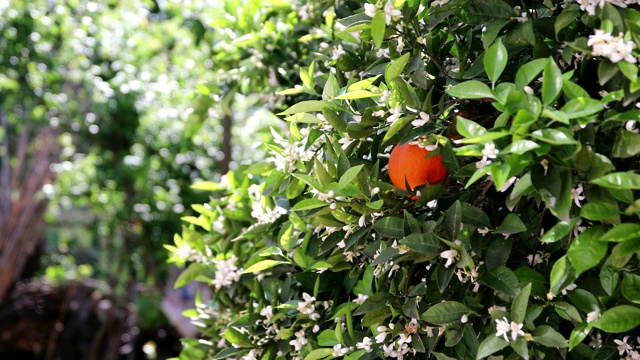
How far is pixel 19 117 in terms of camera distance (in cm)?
565

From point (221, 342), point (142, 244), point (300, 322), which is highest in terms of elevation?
point (300, 322)

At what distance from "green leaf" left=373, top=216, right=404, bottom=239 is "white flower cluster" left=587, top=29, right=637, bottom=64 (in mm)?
366

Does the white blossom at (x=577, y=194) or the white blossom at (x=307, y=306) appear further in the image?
the white blossom at (x=307, y=306)

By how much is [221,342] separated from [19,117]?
463 cm

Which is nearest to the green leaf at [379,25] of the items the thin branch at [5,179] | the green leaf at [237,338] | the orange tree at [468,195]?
the orange tree at [468,195]

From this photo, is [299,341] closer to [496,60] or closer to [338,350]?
[338,350]

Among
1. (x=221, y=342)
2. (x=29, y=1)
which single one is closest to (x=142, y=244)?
(x=29, y=1)

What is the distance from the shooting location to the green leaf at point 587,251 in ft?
2.97

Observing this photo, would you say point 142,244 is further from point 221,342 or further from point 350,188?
point 350,188

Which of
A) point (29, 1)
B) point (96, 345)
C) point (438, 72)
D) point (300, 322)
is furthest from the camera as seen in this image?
point (96, 345)

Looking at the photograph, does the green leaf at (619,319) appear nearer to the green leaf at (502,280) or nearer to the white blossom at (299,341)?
the green leaf at (502,280)

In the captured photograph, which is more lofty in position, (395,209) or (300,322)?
(395,209)

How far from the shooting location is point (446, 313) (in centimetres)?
108

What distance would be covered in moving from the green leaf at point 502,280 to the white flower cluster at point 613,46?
318 mm
